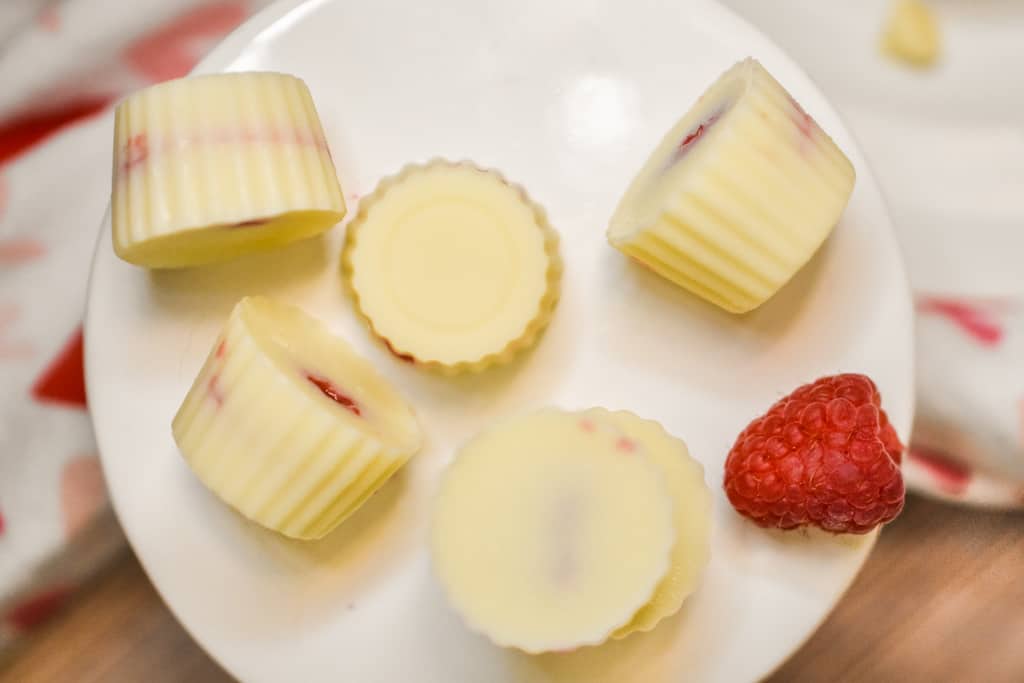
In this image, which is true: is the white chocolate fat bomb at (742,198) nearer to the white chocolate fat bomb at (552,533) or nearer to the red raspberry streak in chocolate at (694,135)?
the red raspberry streak in chocolate at (694,135)

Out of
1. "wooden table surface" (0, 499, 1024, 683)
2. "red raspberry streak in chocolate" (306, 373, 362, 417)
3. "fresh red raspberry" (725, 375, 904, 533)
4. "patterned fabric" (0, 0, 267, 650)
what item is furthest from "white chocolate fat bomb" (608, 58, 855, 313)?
"patterned fabric" (0, 0, 267, 650)

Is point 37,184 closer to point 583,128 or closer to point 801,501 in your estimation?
point 583,128

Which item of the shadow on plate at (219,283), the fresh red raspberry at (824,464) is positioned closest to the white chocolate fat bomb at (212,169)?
the shadow on plate at (219,283)

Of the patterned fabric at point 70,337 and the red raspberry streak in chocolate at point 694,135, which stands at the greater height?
the red raspberry streak in chocolate at point 694,135

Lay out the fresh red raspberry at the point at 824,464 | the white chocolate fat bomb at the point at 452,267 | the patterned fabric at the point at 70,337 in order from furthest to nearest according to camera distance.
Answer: the patterned fabric at the point at 70,337 < the white chocolate fat bomb at the point at 452,267 < the fresh red raspberry at the point at 824,464

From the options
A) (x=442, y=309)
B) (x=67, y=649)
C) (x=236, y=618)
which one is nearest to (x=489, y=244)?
(x=442, y=309)

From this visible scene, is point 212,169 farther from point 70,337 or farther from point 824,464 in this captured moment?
point 824,464
